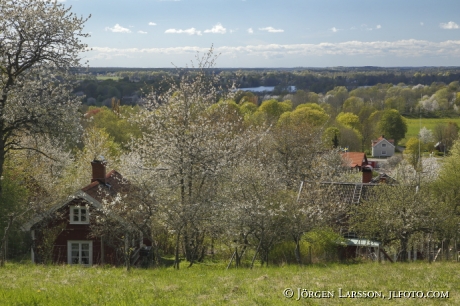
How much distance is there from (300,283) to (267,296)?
163 cm

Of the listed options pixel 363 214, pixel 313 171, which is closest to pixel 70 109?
pixel 363 214

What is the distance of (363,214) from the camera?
25.5 metres

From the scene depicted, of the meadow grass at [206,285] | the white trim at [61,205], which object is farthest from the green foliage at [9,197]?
the meadow grass at [206,285]

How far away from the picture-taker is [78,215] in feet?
84.2

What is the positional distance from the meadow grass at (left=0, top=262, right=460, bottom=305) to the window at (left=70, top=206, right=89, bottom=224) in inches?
389

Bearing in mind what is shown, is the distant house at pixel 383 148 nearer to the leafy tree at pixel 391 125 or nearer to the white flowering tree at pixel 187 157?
the leafy tree at pixel 391 125

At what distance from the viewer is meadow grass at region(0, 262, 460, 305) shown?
435 inches

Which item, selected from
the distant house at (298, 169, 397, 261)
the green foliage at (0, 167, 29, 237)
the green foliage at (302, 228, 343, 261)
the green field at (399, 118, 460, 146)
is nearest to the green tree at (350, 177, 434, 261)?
the distant house at (298, 169, 397, 261)

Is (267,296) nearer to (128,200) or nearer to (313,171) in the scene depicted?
(128,200)

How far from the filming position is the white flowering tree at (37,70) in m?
18.8

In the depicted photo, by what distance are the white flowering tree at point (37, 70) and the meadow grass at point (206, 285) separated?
566cm

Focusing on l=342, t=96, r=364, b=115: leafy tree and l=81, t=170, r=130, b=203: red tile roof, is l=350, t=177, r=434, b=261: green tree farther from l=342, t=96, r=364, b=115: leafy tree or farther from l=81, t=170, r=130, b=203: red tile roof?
l=342, t=96, r=364, b=115: leafy tree

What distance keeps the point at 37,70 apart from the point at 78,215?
8.63 m

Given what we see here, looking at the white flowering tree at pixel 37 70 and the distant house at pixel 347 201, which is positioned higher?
the white flowering tree at pixel 37 70
